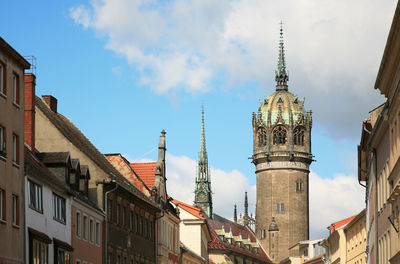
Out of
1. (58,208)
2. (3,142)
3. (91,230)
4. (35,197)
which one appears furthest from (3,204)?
(91,230)

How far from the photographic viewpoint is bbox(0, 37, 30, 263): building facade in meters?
33.1

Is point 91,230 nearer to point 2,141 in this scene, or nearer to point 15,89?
point 15,89

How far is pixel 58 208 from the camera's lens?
4059 centimetres

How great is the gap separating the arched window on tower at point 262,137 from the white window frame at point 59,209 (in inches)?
5410

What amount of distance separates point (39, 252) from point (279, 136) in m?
142

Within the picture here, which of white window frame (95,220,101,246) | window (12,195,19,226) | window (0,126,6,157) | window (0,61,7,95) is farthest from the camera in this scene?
white window frame (95,220,101,246)

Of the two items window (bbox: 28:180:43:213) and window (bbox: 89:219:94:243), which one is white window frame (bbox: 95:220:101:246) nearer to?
window (bbox: 89:219:94:243)

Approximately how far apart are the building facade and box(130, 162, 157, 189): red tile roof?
104ft

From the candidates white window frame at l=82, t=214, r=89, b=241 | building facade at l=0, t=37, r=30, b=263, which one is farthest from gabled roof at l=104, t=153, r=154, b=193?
building facade at l=0, t=37, r=30, b=263

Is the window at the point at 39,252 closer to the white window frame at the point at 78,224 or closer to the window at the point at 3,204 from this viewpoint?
the window at the point at 3,204

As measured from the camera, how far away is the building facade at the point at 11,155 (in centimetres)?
3309

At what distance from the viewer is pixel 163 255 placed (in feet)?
209

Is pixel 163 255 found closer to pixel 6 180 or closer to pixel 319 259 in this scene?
pixel 6 180

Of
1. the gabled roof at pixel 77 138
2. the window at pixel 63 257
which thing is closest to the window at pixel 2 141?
the window at pixel 63 257
